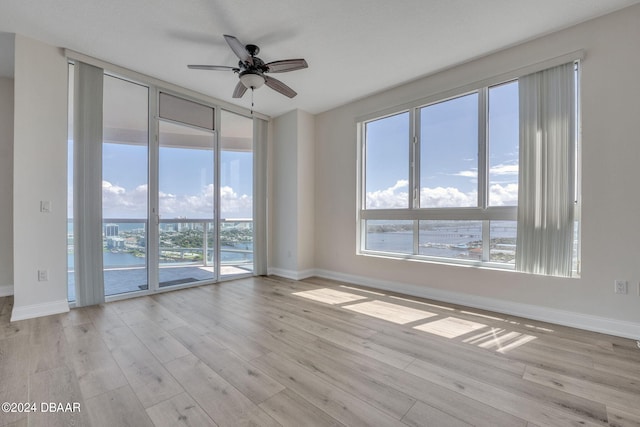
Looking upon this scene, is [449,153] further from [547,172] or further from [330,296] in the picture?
[330,296]

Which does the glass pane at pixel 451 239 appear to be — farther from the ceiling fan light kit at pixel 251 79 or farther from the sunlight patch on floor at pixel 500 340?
the ceiling fan light kit at pixel 251 79

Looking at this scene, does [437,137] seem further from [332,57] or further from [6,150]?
[6,150]

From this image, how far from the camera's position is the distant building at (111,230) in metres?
3.55

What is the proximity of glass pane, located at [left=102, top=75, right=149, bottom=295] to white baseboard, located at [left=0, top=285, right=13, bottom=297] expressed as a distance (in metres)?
1.42

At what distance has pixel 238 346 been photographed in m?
2.31

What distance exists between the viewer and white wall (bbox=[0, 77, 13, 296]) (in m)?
3.71

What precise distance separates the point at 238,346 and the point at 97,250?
234 cm

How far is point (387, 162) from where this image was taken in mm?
4336

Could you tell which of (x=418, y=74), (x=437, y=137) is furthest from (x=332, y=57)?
(x=437, y=137)

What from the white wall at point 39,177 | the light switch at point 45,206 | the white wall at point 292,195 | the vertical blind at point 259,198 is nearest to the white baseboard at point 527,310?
the white wall at point 292,195

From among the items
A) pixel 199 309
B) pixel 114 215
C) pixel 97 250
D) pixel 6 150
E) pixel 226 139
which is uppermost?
pixel 226 139

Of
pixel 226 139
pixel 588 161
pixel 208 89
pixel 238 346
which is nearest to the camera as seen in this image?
pixel 238 346

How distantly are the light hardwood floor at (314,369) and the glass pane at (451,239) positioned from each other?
0.74 m

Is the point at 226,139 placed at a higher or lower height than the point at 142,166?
higher
